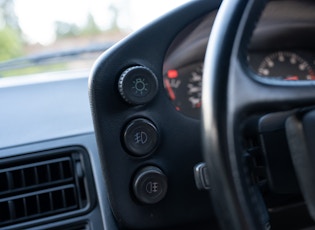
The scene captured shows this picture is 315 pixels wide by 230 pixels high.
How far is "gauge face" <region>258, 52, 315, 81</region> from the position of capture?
1.53 metres

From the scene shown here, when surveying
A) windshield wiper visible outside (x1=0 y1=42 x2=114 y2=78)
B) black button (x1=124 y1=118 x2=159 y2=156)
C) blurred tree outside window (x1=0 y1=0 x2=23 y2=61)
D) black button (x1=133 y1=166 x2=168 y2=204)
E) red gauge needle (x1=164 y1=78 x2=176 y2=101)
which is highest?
blurred tree outside window (x1=0 y1=0 x2=23 y2=61)

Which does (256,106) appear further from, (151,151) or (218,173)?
(151,151)

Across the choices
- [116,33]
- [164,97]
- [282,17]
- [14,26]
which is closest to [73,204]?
[164,97]

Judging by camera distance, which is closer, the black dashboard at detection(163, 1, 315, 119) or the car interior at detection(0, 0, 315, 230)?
the car interior at detection(0, 0, 315, 230)

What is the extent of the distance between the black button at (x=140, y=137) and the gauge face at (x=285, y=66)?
56 cm

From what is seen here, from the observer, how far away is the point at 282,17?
1.41 meters

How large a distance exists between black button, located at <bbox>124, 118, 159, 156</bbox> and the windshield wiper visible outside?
0.73 metres

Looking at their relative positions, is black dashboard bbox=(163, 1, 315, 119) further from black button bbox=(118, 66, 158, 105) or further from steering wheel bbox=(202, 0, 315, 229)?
steering wheel bbox=(202, 0, 315, 229)

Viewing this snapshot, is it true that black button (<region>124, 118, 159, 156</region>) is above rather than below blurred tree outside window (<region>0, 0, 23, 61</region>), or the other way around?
below

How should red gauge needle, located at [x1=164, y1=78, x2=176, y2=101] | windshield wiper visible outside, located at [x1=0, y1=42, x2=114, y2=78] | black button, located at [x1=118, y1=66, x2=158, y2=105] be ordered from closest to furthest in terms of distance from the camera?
black button, located at [x1=118, y1=66, x2=158, y2=105]
red gauge needle, located at [x1=164, y1=78, x2=176, y2=101]
windshield wiper visible outside, located at [x1=0, y1=42, x2=114, y2=78]

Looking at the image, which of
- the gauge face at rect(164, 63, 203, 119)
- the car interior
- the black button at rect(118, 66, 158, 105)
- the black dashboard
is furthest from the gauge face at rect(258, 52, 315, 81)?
the black button at rect(118, 66, 158, 105)

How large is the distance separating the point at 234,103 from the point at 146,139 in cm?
43

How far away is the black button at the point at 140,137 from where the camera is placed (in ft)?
3.62

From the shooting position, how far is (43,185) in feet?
3.81
